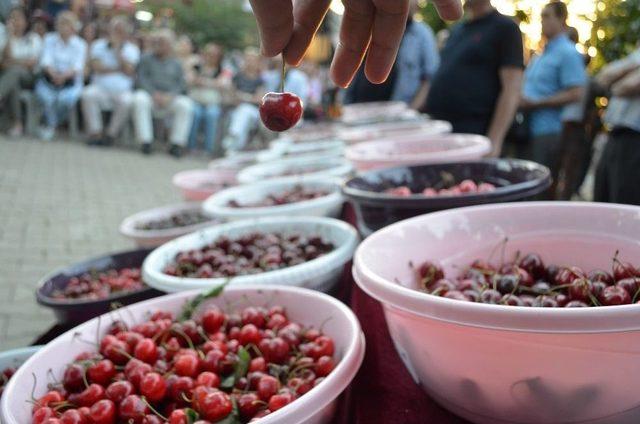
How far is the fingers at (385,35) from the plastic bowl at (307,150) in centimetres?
243

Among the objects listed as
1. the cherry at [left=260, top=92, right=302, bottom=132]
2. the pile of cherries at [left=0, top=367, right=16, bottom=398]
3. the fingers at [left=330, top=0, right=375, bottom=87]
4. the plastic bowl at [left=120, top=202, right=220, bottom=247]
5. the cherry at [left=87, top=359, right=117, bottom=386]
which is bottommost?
the plastic bowl at [left=120, top=202, right=220, bottom=247]

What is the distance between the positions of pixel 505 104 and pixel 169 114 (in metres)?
7.02

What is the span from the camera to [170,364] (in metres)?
1.12

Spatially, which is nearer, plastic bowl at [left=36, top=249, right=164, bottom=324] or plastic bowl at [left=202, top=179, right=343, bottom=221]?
plastic bowl at [left=36, top=249, right=164, bottom=324]

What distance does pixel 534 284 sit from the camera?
39.3 inches

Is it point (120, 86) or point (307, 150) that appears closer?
point (307, 150)

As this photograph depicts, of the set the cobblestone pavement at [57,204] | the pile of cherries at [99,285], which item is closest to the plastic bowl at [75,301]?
the pile of cherries at [99,285]

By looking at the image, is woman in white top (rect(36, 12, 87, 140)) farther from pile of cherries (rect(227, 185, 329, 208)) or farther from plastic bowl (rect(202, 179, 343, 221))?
pile of cherries (rect(227, 185, 329, 208))

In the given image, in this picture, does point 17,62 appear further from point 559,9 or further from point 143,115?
point 559,9

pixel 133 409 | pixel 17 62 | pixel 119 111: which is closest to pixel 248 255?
pixel 133 409

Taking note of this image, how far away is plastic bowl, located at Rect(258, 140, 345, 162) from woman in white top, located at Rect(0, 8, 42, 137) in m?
6.24

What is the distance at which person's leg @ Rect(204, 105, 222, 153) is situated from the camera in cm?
936

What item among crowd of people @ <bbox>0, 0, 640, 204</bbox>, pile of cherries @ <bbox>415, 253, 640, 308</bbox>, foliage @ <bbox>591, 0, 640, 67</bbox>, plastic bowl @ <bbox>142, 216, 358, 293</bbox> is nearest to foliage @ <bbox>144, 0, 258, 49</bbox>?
crowd of people @ <bbox>0, 0, 640, 204</bbox>

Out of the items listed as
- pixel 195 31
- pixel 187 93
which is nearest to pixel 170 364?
pixel 187 93
